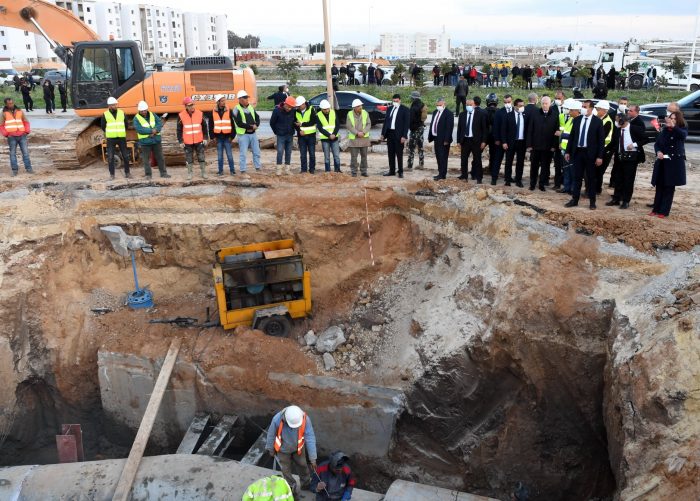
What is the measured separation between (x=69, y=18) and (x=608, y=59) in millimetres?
31370

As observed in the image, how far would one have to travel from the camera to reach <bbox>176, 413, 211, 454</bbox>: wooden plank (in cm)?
987

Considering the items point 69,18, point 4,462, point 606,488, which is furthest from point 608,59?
point 4,462

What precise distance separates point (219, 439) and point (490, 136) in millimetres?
7403

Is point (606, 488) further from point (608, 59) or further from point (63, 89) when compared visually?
point (608, 59)

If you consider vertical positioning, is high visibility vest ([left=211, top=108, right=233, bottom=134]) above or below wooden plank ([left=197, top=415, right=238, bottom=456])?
above

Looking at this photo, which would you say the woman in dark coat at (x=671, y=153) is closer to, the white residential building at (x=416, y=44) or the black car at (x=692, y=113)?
the black car at (x=692, y=113)

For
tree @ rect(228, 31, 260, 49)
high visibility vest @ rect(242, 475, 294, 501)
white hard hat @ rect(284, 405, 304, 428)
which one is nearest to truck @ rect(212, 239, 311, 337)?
white hard hat @ rect(284, 405, 304, 428)

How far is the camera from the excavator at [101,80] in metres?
13.9

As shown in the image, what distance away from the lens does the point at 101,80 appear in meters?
14.0

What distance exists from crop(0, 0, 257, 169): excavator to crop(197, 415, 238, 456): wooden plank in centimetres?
674

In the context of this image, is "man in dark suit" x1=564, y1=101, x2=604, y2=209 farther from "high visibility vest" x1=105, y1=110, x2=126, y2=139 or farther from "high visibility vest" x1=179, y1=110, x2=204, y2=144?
"high visibility vest" x1=105, y1=110, x2=126, y2=139

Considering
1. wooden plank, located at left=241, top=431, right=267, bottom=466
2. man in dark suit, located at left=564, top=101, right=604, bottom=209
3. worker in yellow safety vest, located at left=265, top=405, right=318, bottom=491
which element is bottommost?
wooden plank, located at left=241, top=431, right=267, bottom=466

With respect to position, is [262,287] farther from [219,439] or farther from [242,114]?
[242,114]

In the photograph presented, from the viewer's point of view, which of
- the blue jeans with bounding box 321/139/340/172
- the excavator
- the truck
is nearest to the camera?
the truck
